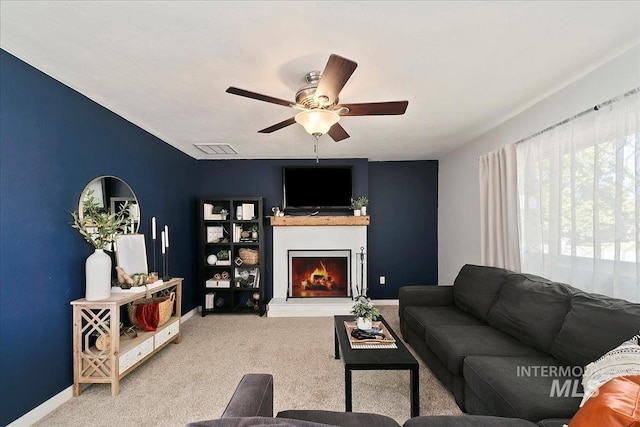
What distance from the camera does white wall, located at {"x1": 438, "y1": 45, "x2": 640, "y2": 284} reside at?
2096 mm

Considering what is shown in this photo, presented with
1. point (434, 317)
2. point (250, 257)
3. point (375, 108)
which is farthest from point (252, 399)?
point (250, 257)

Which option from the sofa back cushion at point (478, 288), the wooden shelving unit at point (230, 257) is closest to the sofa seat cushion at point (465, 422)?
the sofa back cushion at point (478, 288)

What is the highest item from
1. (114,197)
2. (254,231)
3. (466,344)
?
(114,197)

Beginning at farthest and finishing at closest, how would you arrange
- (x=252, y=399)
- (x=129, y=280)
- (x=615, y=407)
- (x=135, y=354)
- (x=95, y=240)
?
(x=129, y=280) < (x=135, y=354) < (x=95, y=240) < (x=252, y=399) < (x=615, y=407)

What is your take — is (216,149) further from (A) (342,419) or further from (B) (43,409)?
(A) (342,419)

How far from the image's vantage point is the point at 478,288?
9.94 feet

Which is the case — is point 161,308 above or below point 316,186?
below

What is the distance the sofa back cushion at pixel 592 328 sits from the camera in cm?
166

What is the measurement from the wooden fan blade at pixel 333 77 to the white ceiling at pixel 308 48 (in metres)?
0.26

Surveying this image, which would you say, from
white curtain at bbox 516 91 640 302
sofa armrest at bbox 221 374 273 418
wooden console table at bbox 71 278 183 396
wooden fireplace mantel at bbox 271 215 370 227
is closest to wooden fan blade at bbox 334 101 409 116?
white curtain at bbox 516 91 640 302

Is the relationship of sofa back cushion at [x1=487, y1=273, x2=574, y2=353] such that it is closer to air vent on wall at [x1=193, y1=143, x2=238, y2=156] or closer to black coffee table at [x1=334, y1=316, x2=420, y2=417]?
black coffee table at [x1=334, y1=316, x2=420, y2=417]

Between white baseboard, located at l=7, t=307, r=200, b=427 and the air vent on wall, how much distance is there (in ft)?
9.70

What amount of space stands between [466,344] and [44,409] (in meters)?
3.05

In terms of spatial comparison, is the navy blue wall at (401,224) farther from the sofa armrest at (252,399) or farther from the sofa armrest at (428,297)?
the sofa armrest at (252,399)
